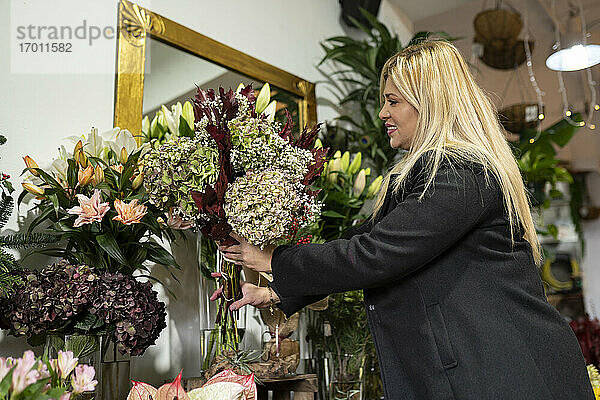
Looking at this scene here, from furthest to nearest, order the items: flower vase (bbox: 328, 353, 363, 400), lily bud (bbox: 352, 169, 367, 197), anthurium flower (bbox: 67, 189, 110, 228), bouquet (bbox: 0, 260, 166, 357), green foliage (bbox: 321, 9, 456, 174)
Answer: green foliage (bbox: 321, 9, 456, 174) → lily bud (bbox: 352, 169, 367, 197) → flower vase (bbox: 328, 353, 363, 400) → anthurium flower (bbox: 67, 189, 110, 228) → bouquet (bbox: 0, 260, 166, 357)

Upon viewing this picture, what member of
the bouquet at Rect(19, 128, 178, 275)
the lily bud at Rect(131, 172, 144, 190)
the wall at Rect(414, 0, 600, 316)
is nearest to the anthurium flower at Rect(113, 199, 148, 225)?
the bouquet at Rect(19, 128, 178, 275)

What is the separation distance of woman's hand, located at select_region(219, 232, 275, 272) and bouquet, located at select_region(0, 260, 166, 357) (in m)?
0.20

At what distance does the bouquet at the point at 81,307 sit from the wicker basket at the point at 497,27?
2.86m

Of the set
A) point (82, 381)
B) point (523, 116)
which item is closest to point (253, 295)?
point (82, 381)

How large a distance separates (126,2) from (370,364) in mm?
1357

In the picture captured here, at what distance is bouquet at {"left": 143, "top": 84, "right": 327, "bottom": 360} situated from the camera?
3.90ft

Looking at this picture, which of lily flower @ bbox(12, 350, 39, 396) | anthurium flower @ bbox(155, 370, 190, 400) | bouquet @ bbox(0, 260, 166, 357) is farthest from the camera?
bouquet @ bbox(0, 260, 166, 357)

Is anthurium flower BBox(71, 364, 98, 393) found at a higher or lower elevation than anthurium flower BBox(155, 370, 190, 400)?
higher

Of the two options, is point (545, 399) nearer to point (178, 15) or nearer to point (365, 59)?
point (178, 15)

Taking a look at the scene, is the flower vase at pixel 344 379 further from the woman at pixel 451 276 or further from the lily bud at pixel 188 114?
the lily bud at pixel 188 114

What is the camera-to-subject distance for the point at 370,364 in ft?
6.64

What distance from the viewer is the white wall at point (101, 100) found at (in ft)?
Result: 4.75

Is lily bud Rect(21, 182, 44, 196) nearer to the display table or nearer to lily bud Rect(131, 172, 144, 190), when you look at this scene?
lily bud Rect(131, 172, 144, 190)

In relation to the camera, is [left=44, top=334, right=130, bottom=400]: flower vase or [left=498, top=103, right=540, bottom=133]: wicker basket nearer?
[left=44, top=334, right=130, bottom=400]: flower vase
